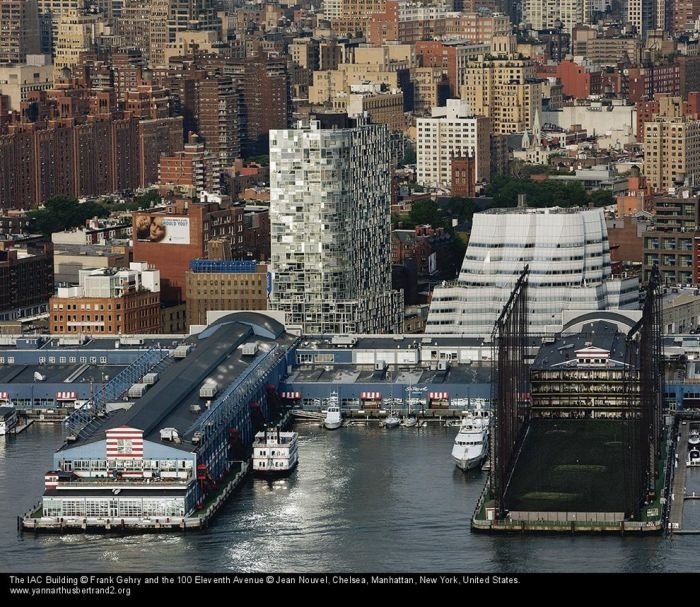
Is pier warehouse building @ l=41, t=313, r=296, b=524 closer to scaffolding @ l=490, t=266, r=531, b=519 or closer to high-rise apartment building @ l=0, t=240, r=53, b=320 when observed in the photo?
scaffolding @ l=490, t=266, r=531, b=519

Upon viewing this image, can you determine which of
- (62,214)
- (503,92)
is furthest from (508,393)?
(503,92)

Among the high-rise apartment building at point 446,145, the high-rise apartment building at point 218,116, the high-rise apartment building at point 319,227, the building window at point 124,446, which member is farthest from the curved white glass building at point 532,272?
the high-rise apartment building at point 218,116

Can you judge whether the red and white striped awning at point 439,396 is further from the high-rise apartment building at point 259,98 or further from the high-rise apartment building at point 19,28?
the high-rise apartment building at point 19,28

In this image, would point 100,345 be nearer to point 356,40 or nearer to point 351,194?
point 351,194
